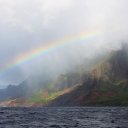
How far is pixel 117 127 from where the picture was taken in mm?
96688

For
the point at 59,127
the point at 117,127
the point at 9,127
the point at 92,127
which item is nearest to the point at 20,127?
the point at 9,127

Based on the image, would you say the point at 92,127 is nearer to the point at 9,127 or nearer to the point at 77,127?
the point at 77,127

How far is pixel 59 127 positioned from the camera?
96188 mm

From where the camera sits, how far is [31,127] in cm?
9538

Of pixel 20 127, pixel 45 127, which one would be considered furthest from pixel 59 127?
pixel 20 127

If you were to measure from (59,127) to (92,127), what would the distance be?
9.30m

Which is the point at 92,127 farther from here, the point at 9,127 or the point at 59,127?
the point at 9,127

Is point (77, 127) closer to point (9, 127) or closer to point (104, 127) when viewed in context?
point (104, 127)

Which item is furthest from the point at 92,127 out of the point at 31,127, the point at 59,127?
the point at 31,127

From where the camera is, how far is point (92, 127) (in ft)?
316

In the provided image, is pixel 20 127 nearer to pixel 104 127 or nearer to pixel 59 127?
pixel 59 127

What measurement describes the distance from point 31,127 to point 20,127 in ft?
12.2

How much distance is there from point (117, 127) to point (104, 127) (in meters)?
4.01

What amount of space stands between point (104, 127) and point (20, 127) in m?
23.7
